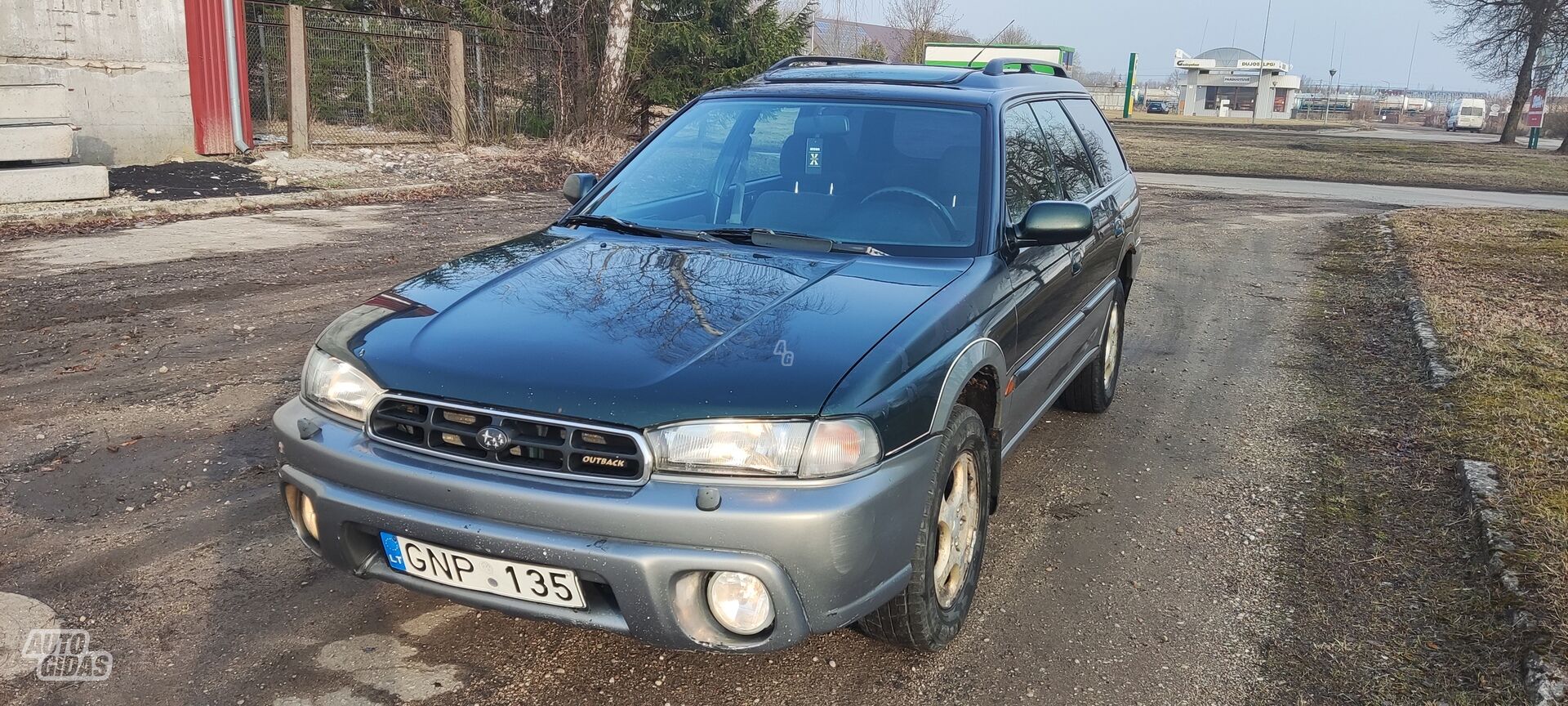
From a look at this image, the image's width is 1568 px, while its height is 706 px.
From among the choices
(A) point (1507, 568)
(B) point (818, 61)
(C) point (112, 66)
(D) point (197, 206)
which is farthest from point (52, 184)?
(A) point (1507, 568)

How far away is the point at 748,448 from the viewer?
250 centimetres

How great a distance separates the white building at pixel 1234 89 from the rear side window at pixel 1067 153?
289ft

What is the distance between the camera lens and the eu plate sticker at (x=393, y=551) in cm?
268

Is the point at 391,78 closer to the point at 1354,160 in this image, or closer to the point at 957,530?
the point at 957,530

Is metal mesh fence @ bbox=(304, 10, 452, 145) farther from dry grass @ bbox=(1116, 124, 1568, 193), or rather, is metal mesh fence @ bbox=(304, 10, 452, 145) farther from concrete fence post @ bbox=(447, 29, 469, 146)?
dry grass @ bbox=(1116, 124, 1568, 193)

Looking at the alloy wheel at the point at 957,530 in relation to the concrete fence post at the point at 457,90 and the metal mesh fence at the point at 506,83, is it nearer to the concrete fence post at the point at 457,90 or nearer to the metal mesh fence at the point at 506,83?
the concrete fence post at the point at 457,90

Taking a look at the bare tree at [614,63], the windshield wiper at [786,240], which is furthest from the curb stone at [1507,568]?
the bare tree at [614,63]

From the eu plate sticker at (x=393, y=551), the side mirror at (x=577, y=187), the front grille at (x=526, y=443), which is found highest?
the side mirror at (x=577, y=187)

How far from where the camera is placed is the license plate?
2.53 m

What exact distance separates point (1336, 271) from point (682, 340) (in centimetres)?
927

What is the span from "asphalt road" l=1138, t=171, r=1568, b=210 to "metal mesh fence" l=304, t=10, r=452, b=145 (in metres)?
12.1

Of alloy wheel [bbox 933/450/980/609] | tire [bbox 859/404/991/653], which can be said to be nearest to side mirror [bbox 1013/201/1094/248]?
tire [bbox 859/404/991/653]

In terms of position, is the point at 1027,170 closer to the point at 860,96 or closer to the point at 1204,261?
the point at 860,96

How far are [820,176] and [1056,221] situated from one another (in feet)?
2.76
